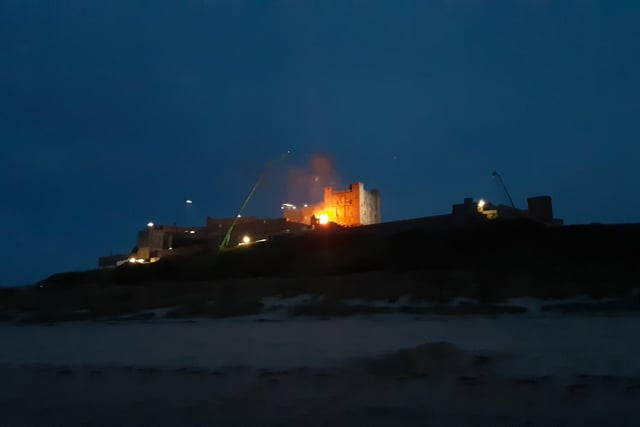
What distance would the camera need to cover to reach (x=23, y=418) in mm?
5383

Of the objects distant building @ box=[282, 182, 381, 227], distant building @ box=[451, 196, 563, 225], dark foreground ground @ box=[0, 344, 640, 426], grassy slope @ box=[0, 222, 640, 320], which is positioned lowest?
dark foreground ground @ box=[0, 344, 640, 426]

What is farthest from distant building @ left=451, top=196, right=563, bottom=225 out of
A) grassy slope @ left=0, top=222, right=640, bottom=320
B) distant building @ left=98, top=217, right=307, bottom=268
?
distant building @ left=98, top=217, right=307, bottom=268

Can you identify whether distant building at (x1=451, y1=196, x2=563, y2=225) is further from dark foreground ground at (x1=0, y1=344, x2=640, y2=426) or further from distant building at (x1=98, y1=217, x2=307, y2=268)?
dark foreground ground at (x1=0, y1=344, x2=640, y2=426)

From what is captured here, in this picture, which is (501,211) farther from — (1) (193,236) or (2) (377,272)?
(1) (193,236)

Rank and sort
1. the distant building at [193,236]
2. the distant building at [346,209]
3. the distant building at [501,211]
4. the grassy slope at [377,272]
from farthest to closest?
1. the distant building at [346,209]
2. the distant building at [193,236]
3. the distant building at [501,211]
4. the grassy slope at [377,272]

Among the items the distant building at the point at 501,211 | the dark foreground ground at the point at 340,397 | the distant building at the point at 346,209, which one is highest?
the distant building at the point at 346,209

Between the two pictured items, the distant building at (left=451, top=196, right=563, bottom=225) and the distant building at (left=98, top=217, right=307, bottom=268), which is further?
the distant building at (left=98, top=217, right=307, bottom=268)

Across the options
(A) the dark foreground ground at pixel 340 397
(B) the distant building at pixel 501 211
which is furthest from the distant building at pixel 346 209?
(A) the dark foreground ground at pixel 340 397

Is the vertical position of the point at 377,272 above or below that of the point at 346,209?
below

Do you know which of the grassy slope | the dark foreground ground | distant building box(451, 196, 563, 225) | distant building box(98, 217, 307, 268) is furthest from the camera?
distant building box(98, 217, 307, 268)

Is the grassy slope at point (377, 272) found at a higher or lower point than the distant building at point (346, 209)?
lower

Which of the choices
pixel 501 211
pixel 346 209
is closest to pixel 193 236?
pixel 346 209

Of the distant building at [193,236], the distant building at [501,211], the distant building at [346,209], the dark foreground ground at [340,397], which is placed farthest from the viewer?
the distant building at [346,209]

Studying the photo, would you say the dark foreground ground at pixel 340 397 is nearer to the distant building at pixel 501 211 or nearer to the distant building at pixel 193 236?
the distant building at pixel 501 211
